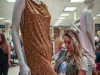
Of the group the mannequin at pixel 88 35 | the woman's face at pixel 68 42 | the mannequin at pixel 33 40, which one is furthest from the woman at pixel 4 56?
the mannequin at pixel 33 40

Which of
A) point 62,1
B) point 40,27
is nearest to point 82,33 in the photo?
point 40,27

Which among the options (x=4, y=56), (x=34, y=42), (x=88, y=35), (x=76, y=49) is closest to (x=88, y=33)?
(x=88, y=35)

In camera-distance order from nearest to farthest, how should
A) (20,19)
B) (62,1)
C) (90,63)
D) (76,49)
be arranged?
(20,19) → (76,49) → (90,63) → (62,1)

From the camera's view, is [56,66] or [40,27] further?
[56,66]

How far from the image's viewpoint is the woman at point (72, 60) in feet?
5.30

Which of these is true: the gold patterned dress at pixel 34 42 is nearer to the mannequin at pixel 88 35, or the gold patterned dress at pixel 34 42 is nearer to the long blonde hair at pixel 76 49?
the long blonde hair at pixel 76 49

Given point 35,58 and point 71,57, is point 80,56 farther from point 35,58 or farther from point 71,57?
point 35,58

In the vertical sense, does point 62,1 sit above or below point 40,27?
above

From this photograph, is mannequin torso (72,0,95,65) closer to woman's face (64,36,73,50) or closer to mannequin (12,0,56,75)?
woman's face (64,36,73,50)

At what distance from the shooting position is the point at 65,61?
1698mm

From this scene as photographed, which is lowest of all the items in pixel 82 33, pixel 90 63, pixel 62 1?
pixel 90 63

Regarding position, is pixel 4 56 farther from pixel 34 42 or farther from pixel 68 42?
pixel 34 42

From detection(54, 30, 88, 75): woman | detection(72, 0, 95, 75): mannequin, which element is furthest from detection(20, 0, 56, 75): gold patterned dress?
detection(72, 0, 95, 75): mannequin

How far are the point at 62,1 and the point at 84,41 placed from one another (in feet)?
22.9
